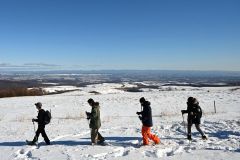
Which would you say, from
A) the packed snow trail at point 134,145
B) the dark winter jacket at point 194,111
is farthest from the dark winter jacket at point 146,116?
the dark winter jacket at point 194,111

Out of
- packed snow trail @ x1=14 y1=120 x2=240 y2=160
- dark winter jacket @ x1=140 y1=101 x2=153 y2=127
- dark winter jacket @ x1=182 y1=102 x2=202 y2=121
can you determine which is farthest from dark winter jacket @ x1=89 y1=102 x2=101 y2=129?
dark winter jacket @ x1=182 y1=102 x2=202 y2=121

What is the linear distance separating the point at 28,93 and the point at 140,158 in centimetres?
4731

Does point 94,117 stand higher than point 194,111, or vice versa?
point 194,111

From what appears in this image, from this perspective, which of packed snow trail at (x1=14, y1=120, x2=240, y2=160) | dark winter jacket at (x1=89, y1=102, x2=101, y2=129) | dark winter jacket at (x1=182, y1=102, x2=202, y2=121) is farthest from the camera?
dark winter jacket at (x1=182, y1=102, x2=202, y2=121)

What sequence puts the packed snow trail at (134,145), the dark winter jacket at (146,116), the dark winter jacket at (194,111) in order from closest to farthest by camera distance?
the packed snow trail at (134,145) → the dark winter jacket at (146,116) → the dark winter jacket at (194,111)

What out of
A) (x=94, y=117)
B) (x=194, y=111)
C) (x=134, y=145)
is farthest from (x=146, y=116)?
(x=194, y=111)

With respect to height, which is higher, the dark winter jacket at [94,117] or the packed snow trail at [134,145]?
the dark winter jacket at [94,117]

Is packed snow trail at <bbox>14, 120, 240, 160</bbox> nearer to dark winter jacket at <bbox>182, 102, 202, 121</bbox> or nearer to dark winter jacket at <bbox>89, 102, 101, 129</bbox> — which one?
dark winter jacket at <bbox>89, 102, 101, 129</bbox>

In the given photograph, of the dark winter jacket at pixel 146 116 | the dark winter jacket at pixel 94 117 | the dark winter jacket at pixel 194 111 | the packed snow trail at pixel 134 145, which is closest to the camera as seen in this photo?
the packed snow trail at pixel 134 145

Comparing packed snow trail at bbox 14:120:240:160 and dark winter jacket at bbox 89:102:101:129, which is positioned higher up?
dark winter jacket at bbox 89:102:101:129

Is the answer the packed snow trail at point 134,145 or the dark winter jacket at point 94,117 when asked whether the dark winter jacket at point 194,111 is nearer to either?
the packed snow trail at point 134,145

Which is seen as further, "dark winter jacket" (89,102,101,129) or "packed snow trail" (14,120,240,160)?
"dark winter jacket" (89,102,101,129)

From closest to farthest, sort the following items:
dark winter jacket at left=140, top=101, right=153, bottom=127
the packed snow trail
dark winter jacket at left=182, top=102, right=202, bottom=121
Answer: the packed snow trail
dark winter jacket at left=140, top=101, right=153, bottom=127
dark winter jacket at left=182, top=102, right=202, bottom=121

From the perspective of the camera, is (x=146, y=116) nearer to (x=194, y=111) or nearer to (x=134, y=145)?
(x=134, y=145)
